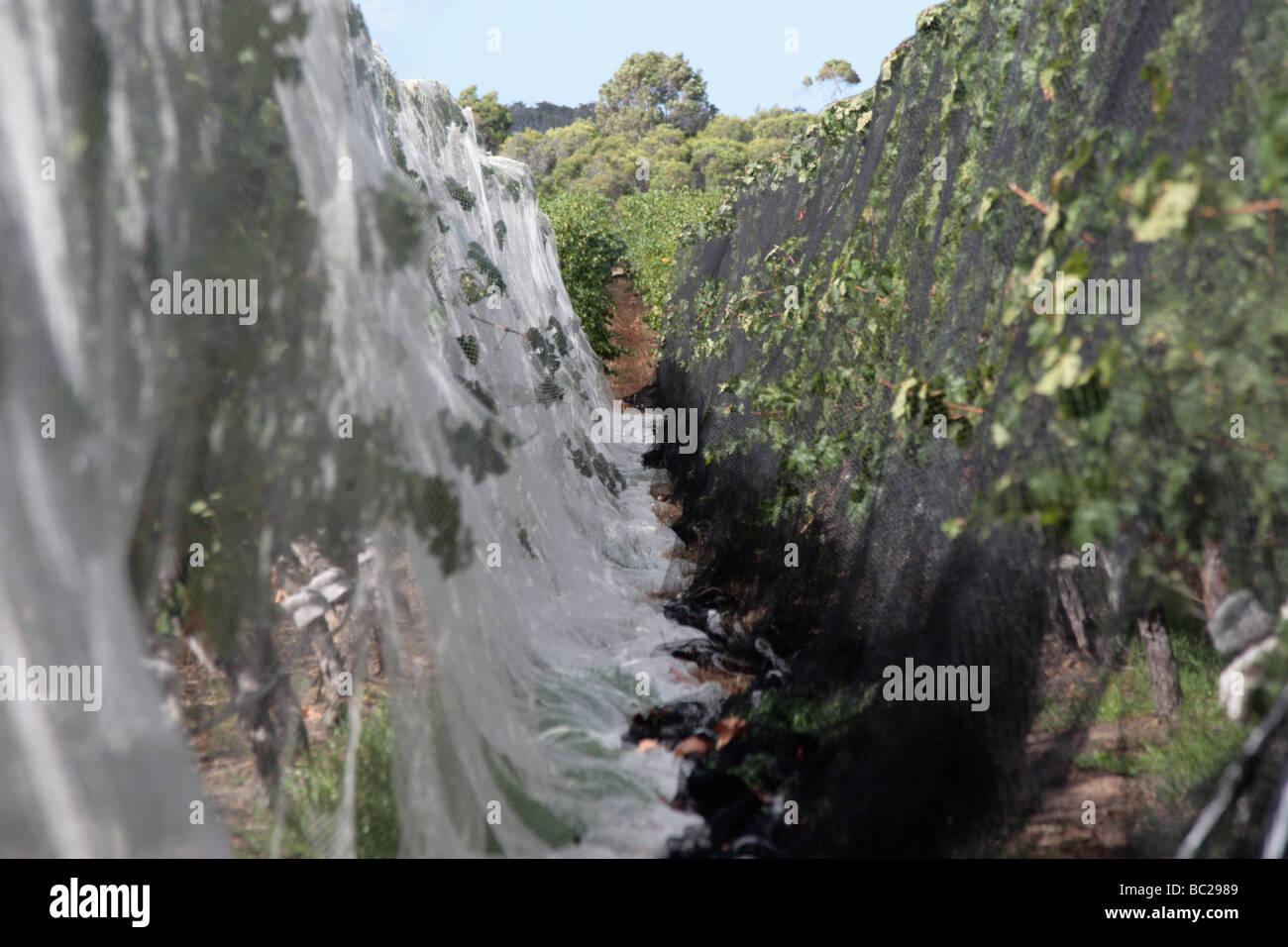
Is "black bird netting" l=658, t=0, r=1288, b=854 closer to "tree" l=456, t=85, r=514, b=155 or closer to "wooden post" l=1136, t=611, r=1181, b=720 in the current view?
"wooden post" l=1136, t=611, r=1181, b=720

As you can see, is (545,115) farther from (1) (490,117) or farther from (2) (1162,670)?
(2) (1162,670)

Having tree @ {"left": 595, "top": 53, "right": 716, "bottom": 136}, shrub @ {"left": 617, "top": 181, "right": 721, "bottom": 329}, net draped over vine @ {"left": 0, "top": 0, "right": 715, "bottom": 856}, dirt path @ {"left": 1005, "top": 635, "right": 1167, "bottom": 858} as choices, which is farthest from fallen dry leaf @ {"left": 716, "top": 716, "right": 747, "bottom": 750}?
tree @ {"left": 595, "top": 53, "right": 716, "bottom": 136}

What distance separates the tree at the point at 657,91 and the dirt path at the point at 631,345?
128ft

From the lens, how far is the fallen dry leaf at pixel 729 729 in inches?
123

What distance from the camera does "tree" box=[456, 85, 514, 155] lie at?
4739cm

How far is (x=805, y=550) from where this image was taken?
407 centimetres

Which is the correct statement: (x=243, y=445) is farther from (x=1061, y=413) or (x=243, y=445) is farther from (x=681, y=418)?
(x=681, y=418)

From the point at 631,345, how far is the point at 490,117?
121 ft

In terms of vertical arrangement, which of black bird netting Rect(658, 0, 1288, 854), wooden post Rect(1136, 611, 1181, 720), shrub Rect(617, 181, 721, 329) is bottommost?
wooden post Rect(1136, 611, 1181, 720)

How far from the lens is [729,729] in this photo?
3.18m

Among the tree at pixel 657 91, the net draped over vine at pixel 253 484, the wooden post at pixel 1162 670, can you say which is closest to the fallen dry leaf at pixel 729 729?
the net draped over vine at pixel 253 484

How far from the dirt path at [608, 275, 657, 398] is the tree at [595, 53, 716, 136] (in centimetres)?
3913

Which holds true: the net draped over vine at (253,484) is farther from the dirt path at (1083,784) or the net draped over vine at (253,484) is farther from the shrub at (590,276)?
the shrub at (590,276)

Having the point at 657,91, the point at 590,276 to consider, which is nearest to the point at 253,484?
the point at 590,276
